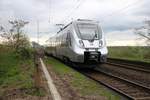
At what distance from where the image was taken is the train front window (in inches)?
741

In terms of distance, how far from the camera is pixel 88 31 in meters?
19.1

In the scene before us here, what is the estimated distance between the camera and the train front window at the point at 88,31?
18.8 metres

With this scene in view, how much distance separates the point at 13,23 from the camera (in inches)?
1663

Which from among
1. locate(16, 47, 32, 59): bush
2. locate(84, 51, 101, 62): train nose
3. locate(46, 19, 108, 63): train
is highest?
locate(46, 19, 108, 63): train

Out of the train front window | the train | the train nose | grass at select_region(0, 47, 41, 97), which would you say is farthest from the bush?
the train nose

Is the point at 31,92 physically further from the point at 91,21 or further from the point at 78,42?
the point at 91,21

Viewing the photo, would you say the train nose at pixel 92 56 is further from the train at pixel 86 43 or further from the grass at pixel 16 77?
the grass at pixel 16 77

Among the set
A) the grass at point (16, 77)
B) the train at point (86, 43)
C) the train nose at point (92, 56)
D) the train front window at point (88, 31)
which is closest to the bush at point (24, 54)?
the grass at point (16, 77)

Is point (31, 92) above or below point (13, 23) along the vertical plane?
below

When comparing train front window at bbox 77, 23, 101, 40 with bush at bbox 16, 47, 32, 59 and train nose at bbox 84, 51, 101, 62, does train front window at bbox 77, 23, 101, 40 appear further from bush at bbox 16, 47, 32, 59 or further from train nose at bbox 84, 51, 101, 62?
bush at bbox 16, 47, 32, 59

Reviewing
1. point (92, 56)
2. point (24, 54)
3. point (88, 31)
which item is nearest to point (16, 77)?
point (92, 56)

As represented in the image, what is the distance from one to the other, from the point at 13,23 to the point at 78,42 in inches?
1014

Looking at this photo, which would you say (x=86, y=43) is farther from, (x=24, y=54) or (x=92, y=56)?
(x=24, y=54)

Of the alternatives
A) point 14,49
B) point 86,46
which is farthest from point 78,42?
point 14,49
